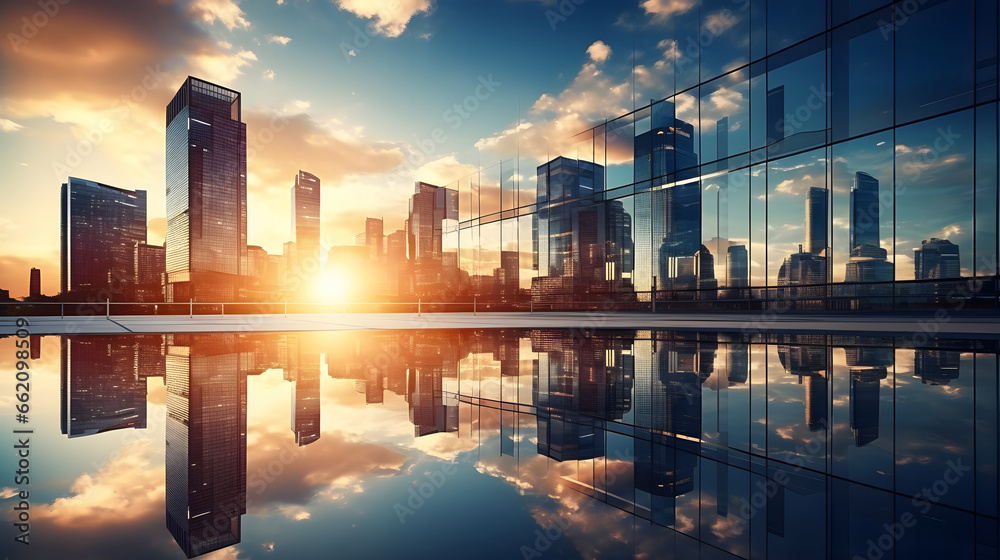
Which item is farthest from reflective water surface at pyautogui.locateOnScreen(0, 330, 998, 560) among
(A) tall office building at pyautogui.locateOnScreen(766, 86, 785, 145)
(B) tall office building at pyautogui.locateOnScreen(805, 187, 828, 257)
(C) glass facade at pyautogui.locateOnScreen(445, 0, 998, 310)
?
(A) tall office building at pyautogui.locateOnScreen(766, 86, 785, 145)

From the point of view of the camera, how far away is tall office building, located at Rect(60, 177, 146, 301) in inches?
2972

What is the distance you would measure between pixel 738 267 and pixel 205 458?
60.9 feet

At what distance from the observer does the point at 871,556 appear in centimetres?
156

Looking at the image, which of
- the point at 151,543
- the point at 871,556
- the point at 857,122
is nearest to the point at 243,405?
the point at 151,543

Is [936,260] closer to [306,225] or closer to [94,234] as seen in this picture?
[94,234]

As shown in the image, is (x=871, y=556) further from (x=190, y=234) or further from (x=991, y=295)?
(x=190, y=234)

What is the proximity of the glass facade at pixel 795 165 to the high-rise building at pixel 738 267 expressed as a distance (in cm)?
6

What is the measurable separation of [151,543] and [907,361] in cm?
891

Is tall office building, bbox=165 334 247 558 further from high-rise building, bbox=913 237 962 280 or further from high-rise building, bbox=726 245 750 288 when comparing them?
high-rise building, bbox=913 237 962 280

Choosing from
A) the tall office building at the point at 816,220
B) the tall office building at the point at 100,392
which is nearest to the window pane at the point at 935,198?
the tall office building at the point at 816,220

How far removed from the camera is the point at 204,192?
388ft

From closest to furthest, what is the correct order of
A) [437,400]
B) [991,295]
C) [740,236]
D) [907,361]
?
1. [437,400]
2. [907,361]
3. [991,295]
4. [740,236]
